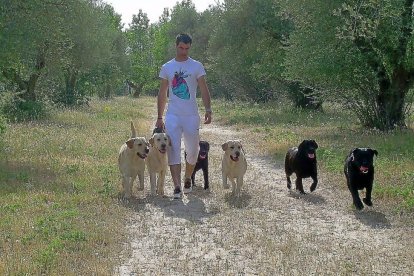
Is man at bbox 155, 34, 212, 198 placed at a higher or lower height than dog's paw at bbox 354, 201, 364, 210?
higher

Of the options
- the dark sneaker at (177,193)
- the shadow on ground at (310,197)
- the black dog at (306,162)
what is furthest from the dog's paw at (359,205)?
the dark sneaker at (177,193)

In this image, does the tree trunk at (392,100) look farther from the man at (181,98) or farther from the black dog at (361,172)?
the man at (181,98)

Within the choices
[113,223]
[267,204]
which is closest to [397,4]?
[267,204]

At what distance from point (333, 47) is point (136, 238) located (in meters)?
12.3

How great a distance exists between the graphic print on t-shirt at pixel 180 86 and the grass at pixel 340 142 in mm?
3482

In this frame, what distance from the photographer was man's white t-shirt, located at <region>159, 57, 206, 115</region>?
8.70m

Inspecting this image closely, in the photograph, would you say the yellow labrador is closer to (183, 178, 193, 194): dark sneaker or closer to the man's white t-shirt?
(183, 178, 193, 194): dark sneaker

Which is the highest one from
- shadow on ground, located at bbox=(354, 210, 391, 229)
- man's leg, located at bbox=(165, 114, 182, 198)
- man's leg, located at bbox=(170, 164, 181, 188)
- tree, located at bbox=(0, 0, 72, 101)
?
tree, located at bbox=(0, 0, 72, 101)

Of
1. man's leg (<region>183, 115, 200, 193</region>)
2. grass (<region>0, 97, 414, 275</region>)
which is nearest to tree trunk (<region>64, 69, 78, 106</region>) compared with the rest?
grass (<region>0, 97, 414, 275</region>)

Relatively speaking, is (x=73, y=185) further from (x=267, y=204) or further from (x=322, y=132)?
(x=322, y=132)

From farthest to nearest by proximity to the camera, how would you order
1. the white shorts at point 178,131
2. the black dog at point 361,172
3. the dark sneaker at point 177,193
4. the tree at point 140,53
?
the tree at point 140,53, the dark sneaker at point 177,193, the white shorts at point 178,131, the black dog at point 361,172

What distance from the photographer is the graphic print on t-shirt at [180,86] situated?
343 inches

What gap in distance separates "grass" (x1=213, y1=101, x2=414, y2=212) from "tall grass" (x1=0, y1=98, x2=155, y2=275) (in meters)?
4.32

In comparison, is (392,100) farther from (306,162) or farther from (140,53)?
(140,53)
